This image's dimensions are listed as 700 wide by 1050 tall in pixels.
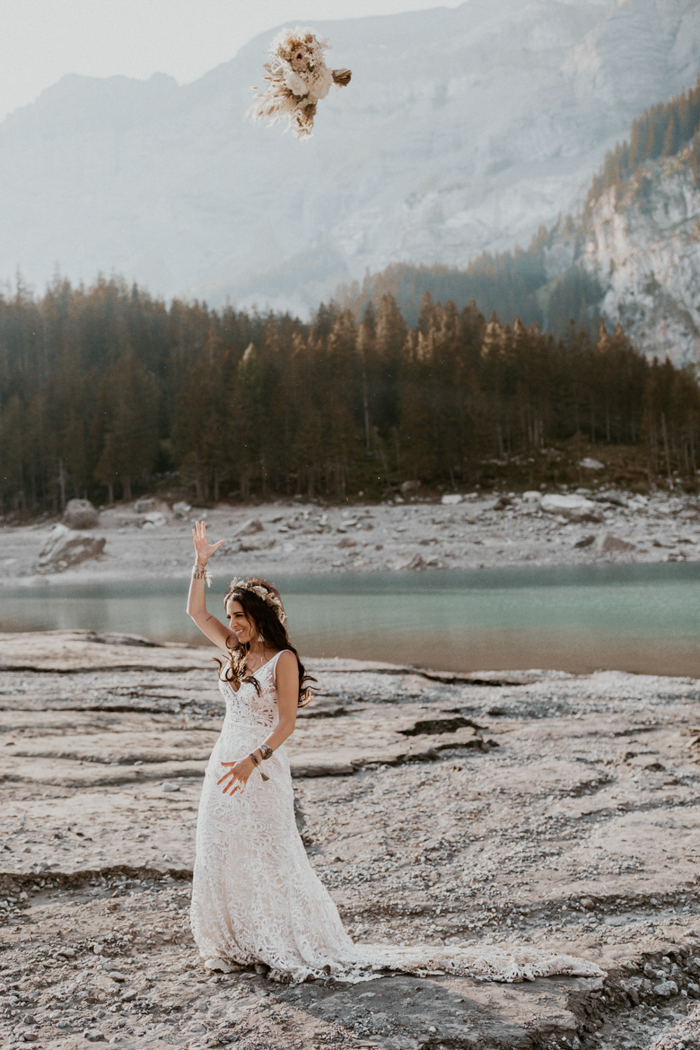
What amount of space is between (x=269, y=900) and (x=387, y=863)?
2.14m

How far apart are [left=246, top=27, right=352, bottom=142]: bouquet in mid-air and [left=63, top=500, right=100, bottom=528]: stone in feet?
165

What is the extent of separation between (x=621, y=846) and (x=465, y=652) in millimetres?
11008

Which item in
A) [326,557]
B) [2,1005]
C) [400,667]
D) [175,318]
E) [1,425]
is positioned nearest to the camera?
[2,1005]

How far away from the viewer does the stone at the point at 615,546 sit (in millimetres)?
37781

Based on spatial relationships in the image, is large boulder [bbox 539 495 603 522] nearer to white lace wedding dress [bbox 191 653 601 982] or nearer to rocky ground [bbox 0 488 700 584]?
rocky ground [bbox 0 488 700 584]

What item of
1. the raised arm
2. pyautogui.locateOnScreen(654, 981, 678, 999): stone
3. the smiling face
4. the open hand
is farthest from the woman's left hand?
pyautogui.locateOnScreen(654, 981, 678, 999): stone

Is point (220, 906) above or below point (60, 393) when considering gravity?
below

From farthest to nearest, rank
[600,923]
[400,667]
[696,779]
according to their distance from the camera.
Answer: [400,667] < [696,779] < [600,923]

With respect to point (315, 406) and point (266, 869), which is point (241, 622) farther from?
point (315, 406)

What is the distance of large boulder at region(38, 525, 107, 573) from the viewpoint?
136ft

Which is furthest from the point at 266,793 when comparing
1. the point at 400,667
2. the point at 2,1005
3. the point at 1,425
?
the point at 1,425

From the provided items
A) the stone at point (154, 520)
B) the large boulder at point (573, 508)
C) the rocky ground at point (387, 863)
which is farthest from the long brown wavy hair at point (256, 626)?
the stone at point (154, 520)

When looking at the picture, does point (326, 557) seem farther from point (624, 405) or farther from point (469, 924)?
point (624, 405)

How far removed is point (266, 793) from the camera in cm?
365
